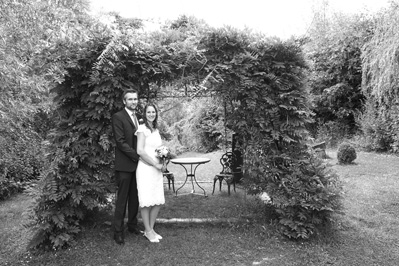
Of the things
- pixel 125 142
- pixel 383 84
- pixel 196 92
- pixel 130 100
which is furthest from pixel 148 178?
pixel 383 84

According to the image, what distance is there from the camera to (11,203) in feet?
21.2

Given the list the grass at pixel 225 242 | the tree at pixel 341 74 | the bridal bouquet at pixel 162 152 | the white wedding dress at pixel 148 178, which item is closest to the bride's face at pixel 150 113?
the white wedding dress at pixel 148 178

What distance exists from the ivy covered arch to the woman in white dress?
0.56m

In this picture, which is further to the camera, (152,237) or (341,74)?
(341,74)

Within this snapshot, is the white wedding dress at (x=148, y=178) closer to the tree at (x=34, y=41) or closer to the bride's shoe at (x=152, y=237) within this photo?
the bride's shoe at (x=152, y=237)

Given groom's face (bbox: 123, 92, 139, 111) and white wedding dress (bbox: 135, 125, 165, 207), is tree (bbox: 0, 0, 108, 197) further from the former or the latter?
white wedding dress (bbox: 135, 125, 165, 207)

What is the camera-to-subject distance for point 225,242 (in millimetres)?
4137

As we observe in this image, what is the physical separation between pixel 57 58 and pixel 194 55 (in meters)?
1.71

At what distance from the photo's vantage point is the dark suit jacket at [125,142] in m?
3.79

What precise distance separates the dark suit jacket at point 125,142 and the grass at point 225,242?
3.36 feet

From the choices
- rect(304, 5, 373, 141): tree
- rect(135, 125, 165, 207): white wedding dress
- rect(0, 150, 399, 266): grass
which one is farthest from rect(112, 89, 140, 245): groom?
rect(304, 5, 373, 141): tree

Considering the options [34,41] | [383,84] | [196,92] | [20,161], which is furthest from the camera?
[383,84]

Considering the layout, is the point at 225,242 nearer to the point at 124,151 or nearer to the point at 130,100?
the point at 124,151

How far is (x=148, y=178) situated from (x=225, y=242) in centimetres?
131
